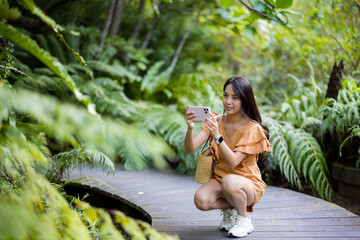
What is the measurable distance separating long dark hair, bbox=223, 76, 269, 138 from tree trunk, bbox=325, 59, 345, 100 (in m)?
2.51

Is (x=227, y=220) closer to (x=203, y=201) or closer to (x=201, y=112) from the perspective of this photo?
(x=203, y=201)

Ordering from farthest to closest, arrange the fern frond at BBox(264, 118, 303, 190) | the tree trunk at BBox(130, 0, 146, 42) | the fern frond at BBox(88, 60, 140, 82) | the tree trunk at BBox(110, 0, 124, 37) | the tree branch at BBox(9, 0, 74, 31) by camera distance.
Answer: the tree trunk at BBox(130, 0, 146, 42), the tree trunk at BBox(110, 0, 124, 37), the fern frond at BBox(88, 60, 140, 82), the tree branch at BBox(9, 0, 74, 31), the fern frond at BBox(264, 118, 303, 190)

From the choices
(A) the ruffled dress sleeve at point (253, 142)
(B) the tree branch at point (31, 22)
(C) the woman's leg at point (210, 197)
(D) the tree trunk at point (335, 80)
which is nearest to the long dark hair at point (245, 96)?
(A) the ruffled dress sleeve at point (253, 142)

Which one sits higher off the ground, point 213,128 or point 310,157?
point 213,128

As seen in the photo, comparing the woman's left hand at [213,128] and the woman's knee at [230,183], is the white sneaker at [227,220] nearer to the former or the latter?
the woman's knee at [230,183]

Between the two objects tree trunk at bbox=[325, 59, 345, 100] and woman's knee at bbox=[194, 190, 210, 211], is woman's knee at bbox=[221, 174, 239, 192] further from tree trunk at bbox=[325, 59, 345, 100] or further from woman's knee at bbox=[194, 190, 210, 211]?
tree trunk at bbox=[325, 59, 345, 100]

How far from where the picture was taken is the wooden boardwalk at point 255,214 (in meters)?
2.97

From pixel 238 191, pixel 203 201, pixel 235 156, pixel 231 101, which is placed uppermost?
pixel 231 101

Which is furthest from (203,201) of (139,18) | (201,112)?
(139,18)

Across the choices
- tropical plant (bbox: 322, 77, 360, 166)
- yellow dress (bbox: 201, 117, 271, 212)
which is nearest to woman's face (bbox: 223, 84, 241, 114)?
yellow dress (bbox: 201, 117, 271, 212)

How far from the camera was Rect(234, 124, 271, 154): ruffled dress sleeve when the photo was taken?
9.06 feet

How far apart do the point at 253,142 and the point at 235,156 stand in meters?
0.19

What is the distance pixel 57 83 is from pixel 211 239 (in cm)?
401

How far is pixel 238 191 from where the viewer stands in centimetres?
275
